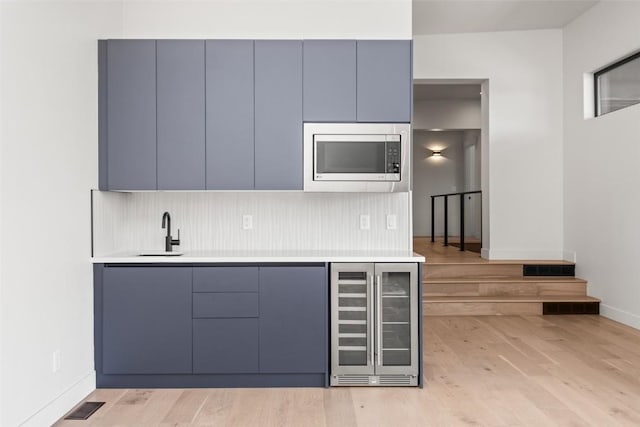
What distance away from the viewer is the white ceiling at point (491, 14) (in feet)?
17.3

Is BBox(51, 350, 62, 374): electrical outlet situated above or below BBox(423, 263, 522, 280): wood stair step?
below

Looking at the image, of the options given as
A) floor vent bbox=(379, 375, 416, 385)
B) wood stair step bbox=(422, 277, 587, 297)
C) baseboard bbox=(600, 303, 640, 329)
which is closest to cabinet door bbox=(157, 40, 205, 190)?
floor vent bbox=(379, 375, 416, 385)

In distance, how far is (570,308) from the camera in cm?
531

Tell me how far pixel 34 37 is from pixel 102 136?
0.88 m

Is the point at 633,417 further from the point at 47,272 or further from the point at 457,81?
the point at 457,81

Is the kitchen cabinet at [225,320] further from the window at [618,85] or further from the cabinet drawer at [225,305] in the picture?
the window at [618,85]

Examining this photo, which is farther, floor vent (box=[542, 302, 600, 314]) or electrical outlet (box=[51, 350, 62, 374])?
floor vent (box=[542, 302, 600, 314])

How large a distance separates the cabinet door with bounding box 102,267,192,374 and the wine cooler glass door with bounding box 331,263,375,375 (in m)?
0.89

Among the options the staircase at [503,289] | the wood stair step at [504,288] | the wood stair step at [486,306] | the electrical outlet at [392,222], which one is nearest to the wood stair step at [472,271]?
the staircase at [503,289]

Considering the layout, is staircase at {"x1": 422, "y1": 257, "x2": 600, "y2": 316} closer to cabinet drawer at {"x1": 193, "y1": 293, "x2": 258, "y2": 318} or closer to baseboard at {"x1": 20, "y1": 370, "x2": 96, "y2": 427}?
cabinet drawer at {"x1": 193, "y1": 293, "x2": 258, "y2": 318}

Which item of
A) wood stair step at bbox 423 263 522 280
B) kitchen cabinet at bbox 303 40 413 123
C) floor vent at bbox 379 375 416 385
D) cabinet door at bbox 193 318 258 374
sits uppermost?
kitchen cabinet at bbox 303 40 413 123

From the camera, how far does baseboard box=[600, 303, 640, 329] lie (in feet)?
15.2

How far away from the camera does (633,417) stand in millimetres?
2713

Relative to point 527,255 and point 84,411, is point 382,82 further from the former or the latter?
point 527,255
